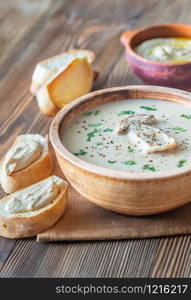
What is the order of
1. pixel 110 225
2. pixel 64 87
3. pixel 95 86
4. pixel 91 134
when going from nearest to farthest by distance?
pixel 110 225 → pixel 91 134 → pixel 64 87 → pixel 95 86

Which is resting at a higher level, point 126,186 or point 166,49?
point 126,186

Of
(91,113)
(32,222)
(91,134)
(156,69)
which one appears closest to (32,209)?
(32,222)

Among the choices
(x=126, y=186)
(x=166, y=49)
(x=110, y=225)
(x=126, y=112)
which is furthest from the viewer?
(x=166, y=49)

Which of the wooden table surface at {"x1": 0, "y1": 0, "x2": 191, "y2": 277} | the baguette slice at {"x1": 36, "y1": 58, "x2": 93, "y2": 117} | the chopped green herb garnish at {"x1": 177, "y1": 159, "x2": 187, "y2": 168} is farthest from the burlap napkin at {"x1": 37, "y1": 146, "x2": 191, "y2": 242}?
the baguette slice at {"x1": 36, "y1": 58, "x2": 93, "y2": 117}

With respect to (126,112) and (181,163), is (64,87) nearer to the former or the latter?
(126,112)

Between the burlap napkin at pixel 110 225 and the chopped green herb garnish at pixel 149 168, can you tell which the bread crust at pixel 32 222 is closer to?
the burlap napkin at pixel 110 225

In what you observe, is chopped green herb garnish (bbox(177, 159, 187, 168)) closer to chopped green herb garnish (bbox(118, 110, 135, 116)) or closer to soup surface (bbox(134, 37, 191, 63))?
chopped green herb garnish (bbox(118, 110, 135, 116))

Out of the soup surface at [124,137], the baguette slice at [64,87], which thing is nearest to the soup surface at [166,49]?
the baguette slice at [64,87]

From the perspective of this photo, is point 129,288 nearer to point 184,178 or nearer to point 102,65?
point 184,178
